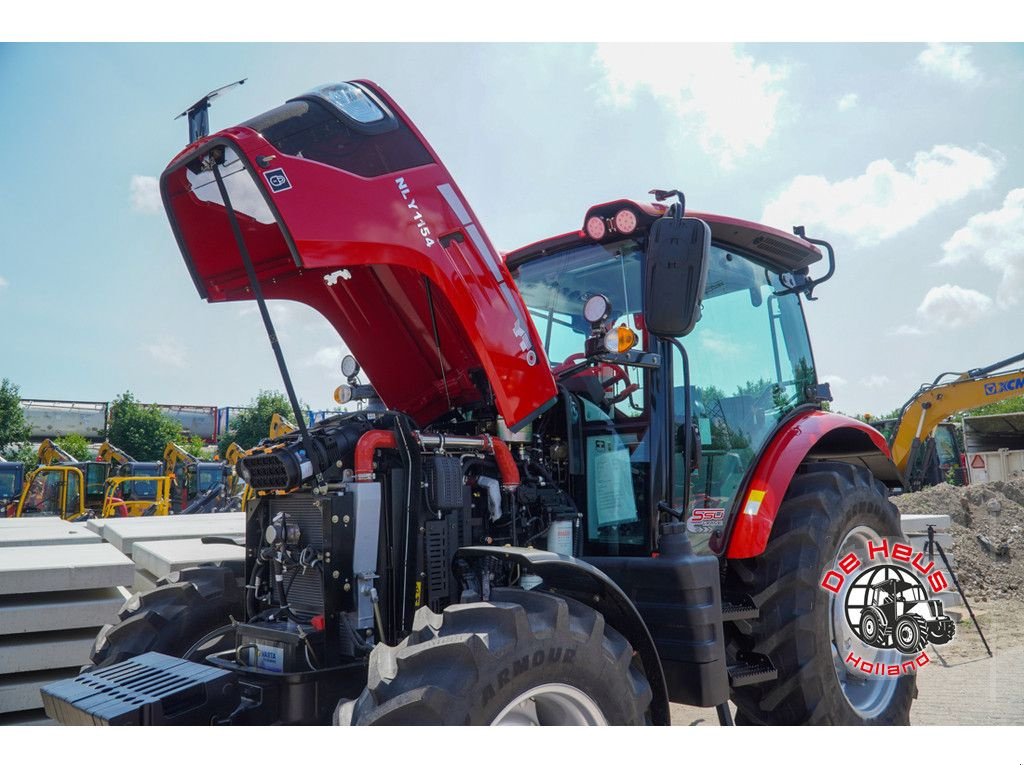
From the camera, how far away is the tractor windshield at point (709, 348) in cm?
336

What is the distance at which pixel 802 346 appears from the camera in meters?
4.29

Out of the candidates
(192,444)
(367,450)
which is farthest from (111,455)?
(367,450)

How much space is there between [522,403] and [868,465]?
2.64m

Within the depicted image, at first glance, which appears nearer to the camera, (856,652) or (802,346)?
(856,652)

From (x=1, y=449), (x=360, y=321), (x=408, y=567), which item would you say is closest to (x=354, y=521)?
(x=408, y=567)

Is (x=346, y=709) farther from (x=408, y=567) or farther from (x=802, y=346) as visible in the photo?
(x=802, y=346)

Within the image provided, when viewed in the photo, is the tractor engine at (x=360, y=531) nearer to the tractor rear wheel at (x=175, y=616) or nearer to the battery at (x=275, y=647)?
the battery at (x=275, y=647)

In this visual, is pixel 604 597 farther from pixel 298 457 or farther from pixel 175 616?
pixel 175 616

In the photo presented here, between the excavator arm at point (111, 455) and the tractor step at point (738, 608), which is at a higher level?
the excavator arm at point (111, 455)

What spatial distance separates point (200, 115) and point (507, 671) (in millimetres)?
2243

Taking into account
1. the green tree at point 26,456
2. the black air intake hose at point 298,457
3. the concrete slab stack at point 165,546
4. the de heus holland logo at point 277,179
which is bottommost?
the concrete slab stack at point 165,546

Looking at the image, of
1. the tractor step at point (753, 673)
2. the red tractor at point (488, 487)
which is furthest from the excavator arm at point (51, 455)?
the tractor step at point (753, 673)

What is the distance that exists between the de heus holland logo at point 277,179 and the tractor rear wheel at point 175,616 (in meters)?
1.80

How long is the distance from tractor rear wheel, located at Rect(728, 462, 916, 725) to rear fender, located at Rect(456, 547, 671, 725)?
0.89 metres
